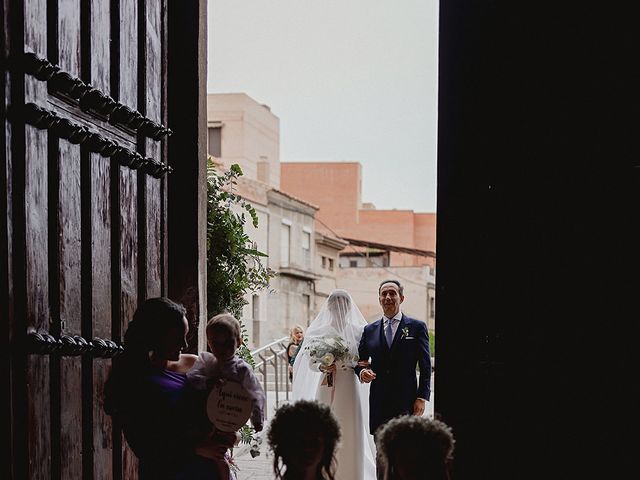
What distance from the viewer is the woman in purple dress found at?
320 cm

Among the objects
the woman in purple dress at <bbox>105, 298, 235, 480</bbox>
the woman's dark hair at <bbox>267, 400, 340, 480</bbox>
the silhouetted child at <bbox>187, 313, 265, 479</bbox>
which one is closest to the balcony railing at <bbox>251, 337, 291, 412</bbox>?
the silhouetted child at <bbox>187, 313, 265, 479</bbox>

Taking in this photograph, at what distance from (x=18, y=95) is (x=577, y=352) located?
2.46m

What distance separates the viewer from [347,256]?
156 feet

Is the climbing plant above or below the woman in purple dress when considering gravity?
above

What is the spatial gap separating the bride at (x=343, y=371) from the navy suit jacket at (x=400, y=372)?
100cm

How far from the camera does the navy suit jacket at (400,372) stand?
6.68 metres

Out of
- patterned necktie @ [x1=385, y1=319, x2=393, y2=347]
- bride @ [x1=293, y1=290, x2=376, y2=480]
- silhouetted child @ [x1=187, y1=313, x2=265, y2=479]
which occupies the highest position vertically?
silhouetted child @ [x1=187, y1=313, x2=265, y2=479]

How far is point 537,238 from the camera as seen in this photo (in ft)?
13.2

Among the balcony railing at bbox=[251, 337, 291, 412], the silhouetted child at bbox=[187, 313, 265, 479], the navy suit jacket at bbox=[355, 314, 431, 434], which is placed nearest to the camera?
the silhouetted child at bbox=[187, 313, 265, 479]

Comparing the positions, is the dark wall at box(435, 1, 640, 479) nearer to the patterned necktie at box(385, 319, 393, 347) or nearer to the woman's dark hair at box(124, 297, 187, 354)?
the woman's dark hair at box(124, 297, 187, 354)

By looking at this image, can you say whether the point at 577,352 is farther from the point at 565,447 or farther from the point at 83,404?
the point at 83,404

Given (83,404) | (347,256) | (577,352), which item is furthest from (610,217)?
(347,256)

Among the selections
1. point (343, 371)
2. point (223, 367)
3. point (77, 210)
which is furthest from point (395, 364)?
point (77, 210)

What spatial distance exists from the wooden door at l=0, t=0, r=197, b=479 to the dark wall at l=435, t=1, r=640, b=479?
1341mm
